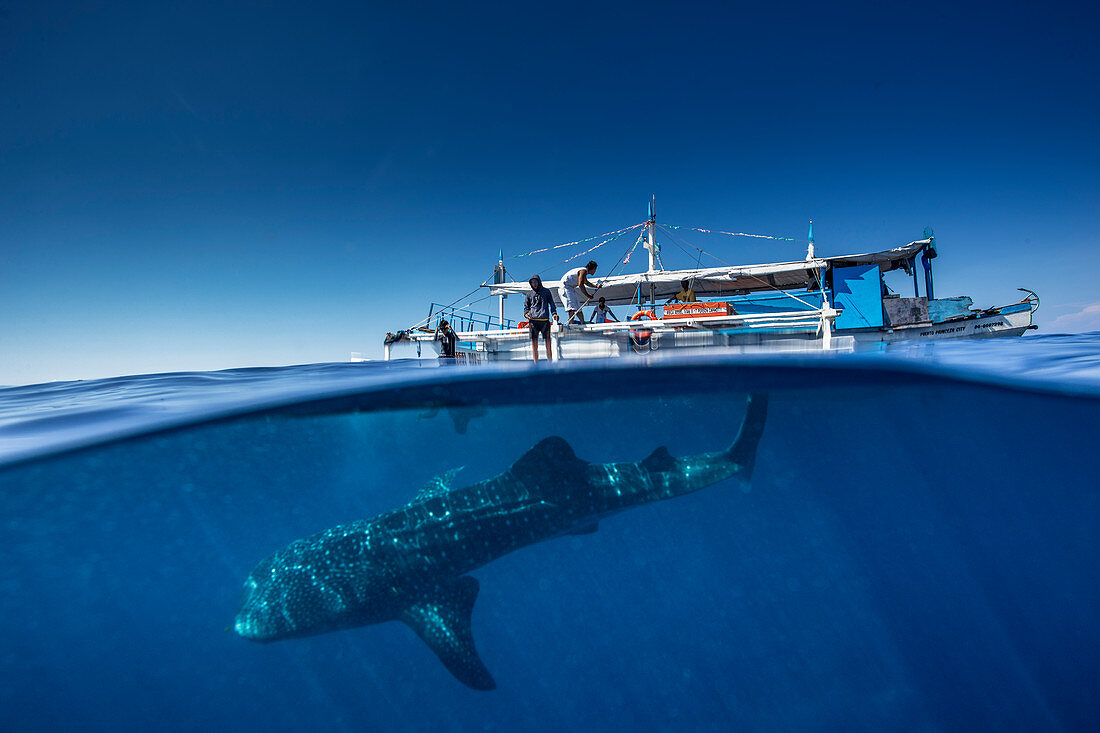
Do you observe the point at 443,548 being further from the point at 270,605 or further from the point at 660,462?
the point at 660,462

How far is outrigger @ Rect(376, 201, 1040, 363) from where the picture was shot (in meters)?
14.7

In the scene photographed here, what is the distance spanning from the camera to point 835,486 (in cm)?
2328

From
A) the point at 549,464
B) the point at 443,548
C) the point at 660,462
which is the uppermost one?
the point at 549,464

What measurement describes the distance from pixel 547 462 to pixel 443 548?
1.90m

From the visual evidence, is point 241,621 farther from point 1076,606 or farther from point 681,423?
point 1076,606

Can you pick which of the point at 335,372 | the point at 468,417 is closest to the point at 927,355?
the point at 468,417

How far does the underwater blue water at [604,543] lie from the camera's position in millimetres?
9203

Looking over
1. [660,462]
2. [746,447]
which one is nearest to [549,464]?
[660,462]

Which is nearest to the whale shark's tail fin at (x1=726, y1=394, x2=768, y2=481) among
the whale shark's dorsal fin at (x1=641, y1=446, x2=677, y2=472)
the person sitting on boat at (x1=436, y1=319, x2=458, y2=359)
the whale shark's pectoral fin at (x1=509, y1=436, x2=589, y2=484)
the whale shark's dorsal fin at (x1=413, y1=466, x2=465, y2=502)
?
the whale shark's dorsal fin at (x1=641, y1=446, x2=677, y2=472)

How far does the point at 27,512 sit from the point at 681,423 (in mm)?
16652

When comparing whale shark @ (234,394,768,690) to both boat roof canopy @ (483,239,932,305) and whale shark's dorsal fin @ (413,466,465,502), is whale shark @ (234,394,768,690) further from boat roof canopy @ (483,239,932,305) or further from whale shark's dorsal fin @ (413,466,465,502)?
boat roof canopy @ (483,239,932,305)

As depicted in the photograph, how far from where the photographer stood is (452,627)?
6184 mm

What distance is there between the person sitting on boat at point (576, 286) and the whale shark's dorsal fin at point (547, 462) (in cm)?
588

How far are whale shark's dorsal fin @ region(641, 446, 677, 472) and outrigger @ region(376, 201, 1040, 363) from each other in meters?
6.80
